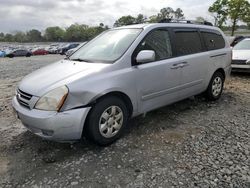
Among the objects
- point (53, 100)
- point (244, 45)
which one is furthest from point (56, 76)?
point (244, 45)

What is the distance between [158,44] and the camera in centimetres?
448

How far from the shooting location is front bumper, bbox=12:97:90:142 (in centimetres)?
328

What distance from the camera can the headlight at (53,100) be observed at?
3.31 meters

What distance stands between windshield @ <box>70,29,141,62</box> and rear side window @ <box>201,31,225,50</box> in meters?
1.91

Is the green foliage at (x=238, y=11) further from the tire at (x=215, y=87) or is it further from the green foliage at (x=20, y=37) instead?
the green foliage at (x=20, y=37)

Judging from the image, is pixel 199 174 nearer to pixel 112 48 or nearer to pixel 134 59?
pixel 134 59

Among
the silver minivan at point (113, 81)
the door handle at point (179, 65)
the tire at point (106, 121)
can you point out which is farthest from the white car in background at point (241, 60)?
the tire at point (106, 121)

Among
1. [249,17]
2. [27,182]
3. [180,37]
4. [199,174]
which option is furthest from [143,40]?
[249,17]

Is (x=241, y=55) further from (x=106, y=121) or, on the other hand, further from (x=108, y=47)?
(x=106, y=121)

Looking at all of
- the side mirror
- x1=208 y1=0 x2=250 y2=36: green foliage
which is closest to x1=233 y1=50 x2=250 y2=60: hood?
the side mirror

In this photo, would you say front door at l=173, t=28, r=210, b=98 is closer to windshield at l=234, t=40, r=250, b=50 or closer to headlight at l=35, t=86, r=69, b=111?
headlight at l=35, t=86, r=69, b=111

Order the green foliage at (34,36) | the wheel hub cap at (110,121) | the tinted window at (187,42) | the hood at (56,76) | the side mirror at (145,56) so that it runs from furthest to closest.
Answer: the green foliage at (34,36) → the tinted window at (187,42) → the side mirror at (145,56) → the wheel hub cap at (110,121) → the hood at (56,76)

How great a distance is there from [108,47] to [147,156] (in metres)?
1.87

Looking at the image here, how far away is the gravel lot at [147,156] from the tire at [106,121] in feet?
0.53
